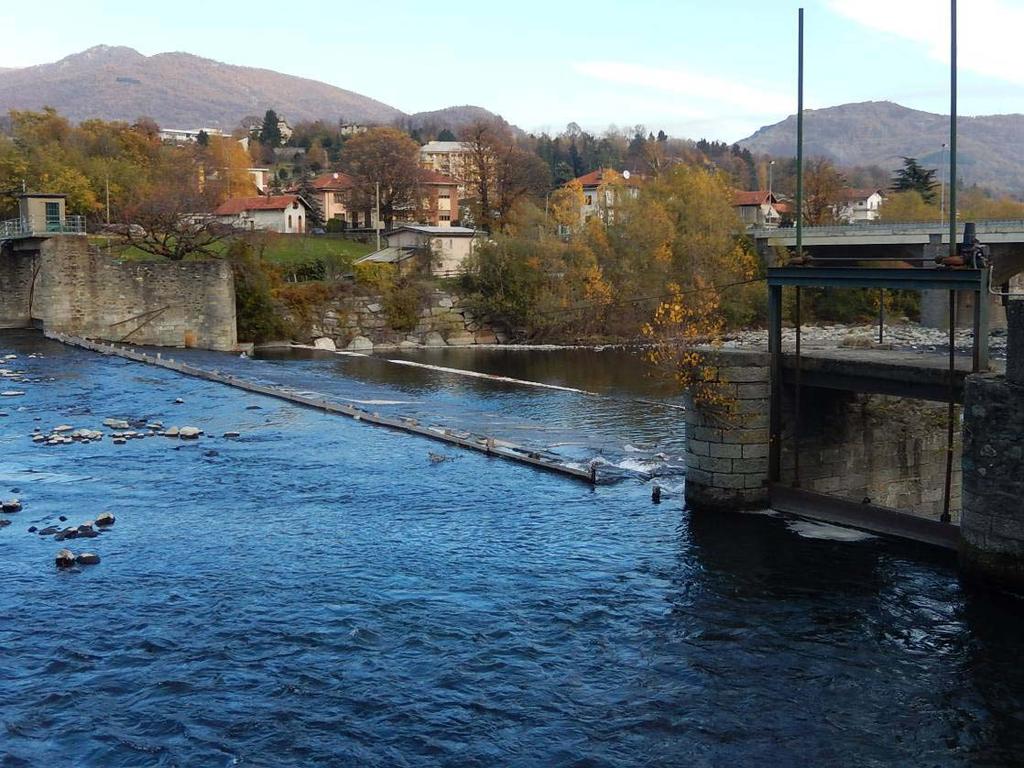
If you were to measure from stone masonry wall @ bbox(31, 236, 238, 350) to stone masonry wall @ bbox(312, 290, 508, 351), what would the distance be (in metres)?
9.80

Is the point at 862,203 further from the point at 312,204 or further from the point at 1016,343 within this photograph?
the point at 1016,343

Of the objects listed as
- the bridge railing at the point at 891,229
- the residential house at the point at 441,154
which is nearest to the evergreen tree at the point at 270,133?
the residential house at the point at 441,154

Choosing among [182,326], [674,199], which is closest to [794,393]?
[182,326]

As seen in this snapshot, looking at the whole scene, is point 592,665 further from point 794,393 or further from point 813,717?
point 794,393

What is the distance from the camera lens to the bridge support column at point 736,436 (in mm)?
21766

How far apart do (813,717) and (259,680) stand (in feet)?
23.4

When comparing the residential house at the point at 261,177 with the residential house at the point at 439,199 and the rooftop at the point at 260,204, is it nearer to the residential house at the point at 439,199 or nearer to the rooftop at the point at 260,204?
the residential house at the point at 439,199

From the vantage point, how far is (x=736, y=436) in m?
21.9

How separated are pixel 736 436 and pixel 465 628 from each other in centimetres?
849

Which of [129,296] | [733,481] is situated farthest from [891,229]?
[733,481]

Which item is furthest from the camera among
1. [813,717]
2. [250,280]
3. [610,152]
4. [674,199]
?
[610,152]

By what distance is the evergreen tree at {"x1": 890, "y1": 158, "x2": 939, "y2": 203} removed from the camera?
9944 cm

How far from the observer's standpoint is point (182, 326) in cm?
5697

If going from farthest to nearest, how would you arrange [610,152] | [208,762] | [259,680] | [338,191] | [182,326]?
1. [610,152]
2. [338,191]
3. [182,326]
4. [259,680]
5. [208,762]
